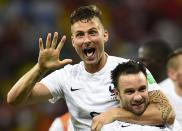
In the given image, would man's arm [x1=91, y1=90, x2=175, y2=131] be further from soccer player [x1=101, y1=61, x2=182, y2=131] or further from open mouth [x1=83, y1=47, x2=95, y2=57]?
open mouth [x1=83, y1=47, x2=95, y2=57]

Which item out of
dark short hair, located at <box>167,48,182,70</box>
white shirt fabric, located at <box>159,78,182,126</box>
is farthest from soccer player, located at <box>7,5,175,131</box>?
dark short hair, located at <box>167,48,182,70</box>

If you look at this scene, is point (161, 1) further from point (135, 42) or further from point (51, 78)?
point (51, 78)

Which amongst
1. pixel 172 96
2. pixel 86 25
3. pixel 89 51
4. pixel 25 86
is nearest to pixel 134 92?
pixel 89 51

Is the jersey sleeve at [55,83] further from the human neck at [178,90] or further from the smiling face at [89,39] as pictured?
the human neck at [178,90]

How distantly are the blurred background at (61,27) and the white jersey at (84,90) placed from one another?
15.4ft

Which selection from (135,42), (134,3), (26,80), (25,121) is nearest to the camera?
(26,80)

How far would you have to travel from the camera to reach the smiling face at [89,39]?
5207 millimetres

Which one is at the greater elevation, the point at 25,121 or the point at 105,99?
the point at 105,99

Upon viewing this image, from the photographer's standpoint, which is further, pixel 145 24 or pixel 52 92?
pixel 145 24

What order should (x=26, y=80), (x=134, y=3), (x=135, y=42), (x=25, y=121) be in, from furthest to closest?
(x=134, y=3)
(x=135, y=42)
(x=25, y=121)
(x=26, y=80)

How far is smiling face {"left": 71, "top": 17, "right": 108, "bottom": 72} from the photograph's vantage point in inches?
205

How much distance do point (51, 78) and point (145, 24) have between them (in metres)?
6.59

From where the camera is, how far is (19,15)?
11516 mm

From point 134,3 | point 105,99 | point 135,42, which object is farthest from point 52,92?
point 134,3
